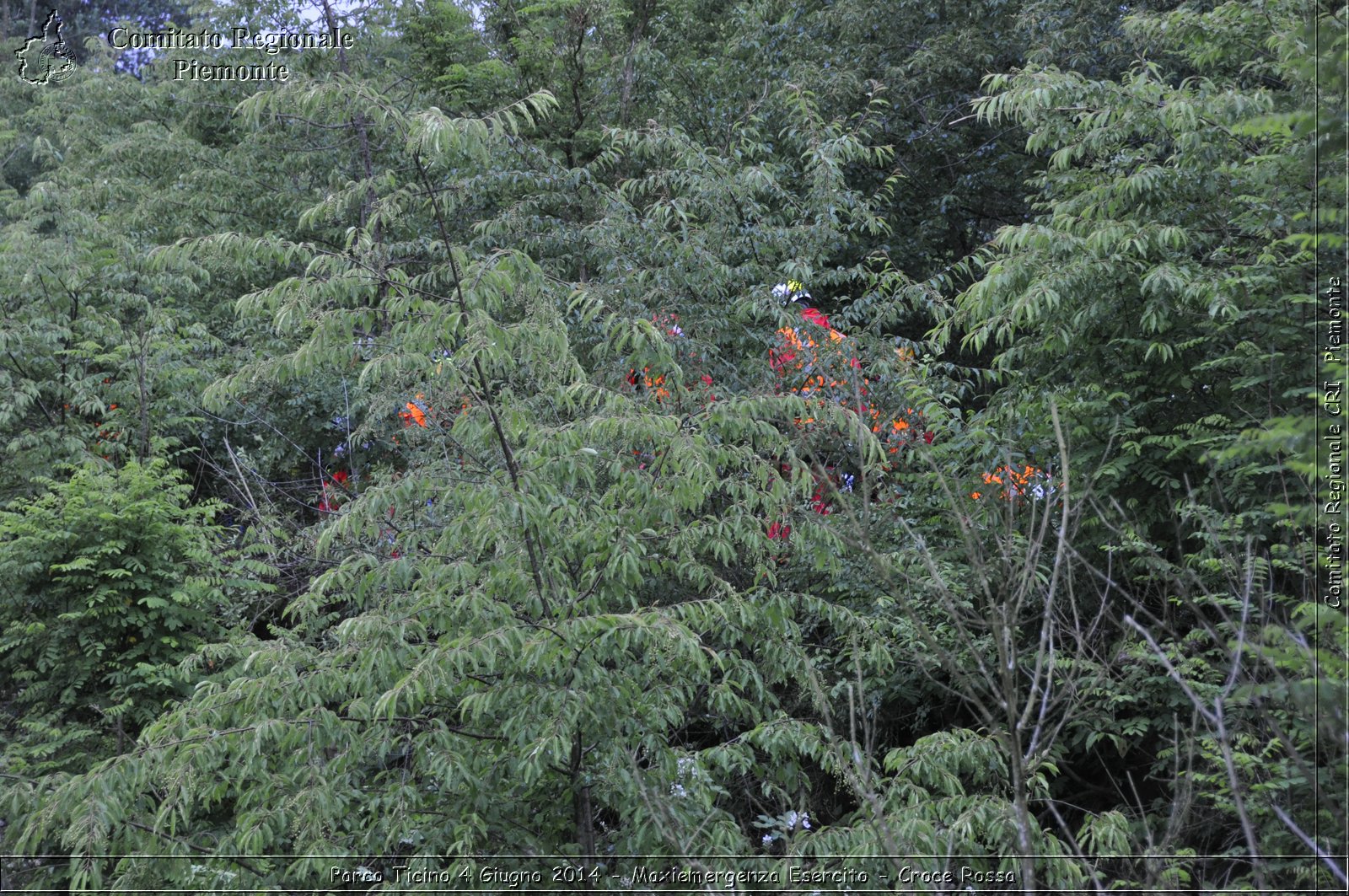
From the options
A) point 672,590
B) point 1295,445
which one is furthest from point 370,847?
point 1295,445

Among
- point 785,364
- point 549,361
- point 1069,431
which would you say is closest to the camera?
point 549,361

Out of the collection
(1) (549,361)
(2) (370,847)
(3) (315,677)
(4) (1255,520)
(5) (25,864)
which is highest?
(1) (549,361)

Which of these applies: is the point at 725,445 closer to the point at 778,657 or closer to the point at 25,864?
the point at 778,657

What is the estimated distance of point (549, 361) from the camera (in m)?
3.60

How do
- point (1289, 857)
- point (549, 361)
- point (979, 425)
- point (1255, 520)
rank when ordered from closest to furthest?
point (1289, 857), point (549, 361), point (1255, 520), point (979, 425)

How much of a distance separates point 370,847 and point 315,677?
1.86 feet

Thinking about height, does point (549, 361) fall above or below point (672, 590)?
above

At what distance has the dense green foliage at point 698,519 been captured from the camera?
9.91 ft

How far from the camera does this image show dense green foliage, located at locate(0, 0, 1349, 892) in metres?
3.02

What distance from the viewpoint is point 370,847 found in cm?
316

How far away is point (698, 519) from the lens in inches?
152

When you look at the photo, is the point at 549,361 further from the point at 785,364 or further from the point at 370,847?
the point at 785,364

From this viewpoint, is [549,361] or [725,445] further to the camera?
[725,445]

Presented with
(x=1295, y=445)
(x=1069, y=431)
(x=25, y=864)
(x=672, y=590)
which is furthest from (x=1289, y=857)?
(x=25, y=864)
